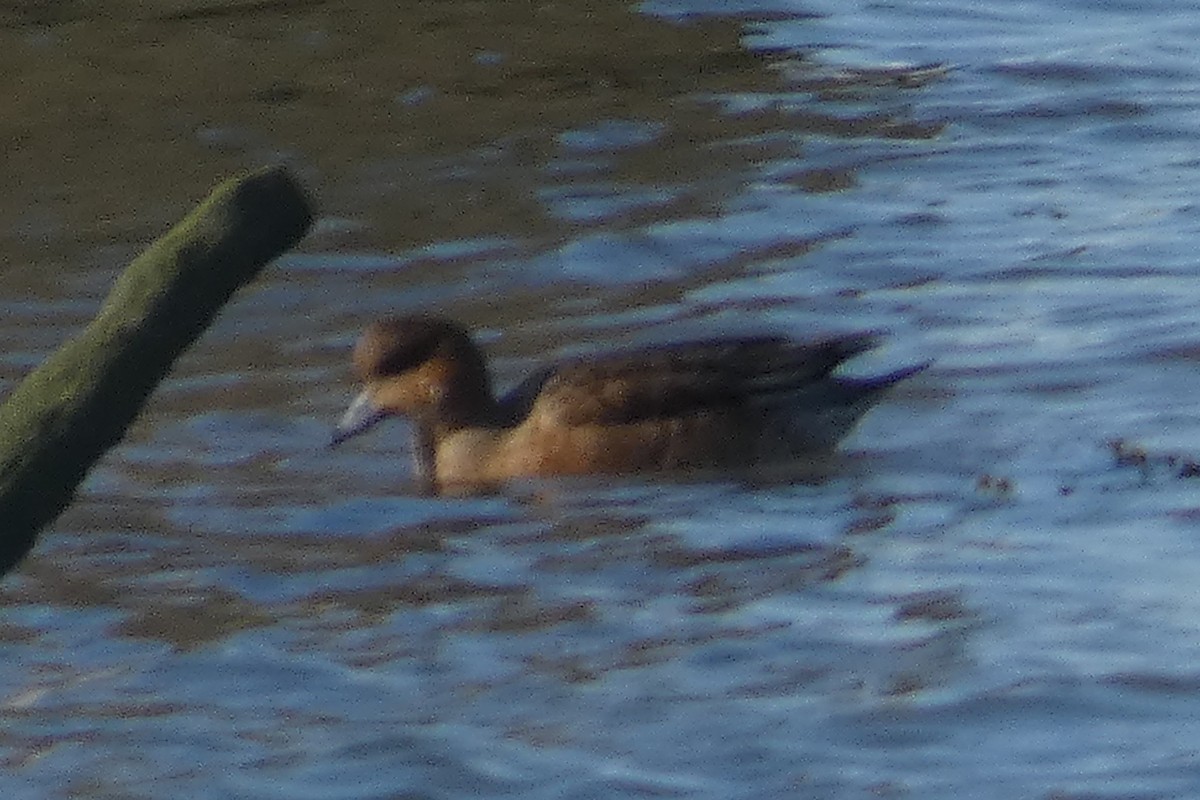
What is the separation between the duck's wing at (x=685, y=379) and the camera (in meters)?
9.33

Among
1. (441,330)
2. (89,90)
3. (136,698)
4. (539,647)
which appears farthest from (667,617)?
(89,90)

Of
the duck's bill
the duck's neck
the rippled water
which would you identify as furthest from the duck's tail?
the duck's bill

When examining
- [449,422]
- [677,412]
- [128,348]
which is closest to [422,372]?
[449,422]

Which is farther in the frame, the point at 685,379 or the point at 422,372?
the point at 422,372

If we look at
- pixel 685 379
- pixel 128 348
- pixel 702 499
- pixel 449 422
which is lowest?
pixel 702 499

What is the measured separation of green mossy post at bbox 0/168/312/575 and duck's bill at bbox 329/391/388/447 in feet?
16.8

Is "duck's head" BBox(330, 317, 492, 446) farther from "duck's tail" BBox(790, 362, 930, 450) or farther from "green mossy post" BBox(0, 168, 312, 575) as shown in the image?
"green mossy post" BBox(0, 168, 312, 575)

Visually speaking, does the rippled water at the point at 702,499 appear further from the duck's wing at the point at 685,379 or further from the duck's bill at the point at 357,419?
the duck's wing at the point at 685,379

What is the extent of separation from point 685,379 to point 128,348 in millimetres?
5227

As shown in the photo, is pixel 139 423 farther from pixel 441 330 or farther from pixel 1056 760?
pixel 1056 760

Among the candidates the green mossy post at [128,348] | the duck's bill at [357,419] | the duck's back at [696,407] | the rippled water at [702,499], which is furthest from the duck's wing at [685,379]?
the green mossy post at [128,348]

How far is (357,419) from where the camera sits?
9.59 metres

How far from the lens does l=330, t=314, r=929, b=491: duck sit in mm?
9328

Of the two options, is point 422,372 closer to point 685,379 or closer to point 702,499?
point 685,379
